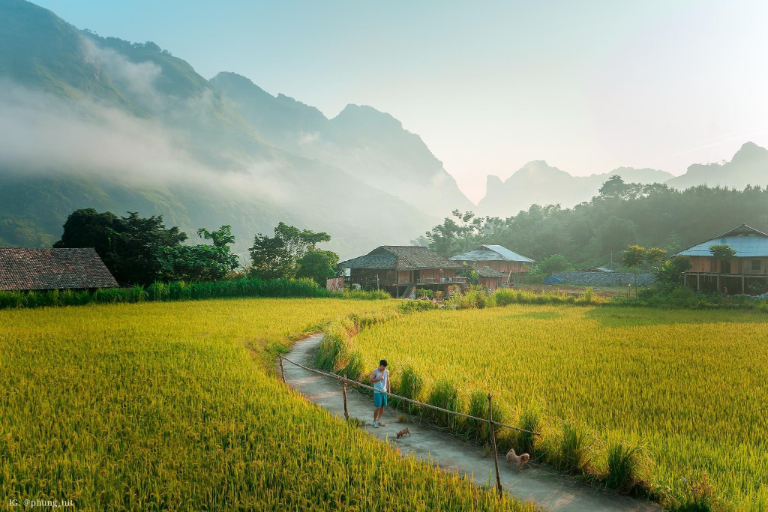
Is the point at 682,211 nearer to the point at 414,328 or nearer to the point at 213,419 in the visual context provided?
the point at 414,328

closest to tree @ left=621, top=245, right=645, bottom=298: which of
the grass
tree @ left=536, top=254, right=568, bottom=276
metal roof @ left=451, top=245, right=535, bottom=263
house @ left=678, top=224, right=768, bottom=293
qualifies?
house @ left=678, top=224, right=768, bottom=293

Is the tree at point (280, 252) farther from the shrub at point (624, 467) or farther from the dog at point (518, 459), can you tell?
the shrub at point (624, 467)

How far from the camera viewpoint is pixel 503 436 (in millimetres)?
6461

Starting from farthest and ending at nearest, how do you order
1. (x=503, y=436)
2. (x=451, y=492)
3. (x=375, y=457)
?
1. (x=503, y=436)
2. (x=375, y=457)
3. (x=451, y=492)

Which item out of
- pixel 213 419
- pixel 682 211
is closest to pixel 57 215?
pixel 213 419

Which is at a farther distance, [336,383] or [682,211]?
[682,211]

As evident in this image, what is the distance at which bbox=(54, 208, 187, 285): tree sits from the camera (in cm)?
3344

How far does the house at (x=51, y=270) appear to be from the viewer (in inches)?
952

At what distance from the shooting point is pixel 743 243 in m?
31.6

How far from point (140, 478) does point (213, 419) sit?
5.80 ft

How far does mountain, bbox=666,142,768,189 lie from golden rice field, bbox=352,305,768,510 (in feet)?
408

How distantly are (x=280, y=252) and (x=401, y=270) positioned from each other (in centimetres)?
1164

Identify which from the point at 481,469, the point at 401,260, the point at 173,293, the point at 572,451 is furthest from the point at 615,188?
the point at 481,469

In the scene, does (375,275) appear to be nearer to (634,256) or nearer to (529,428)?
(634,256)
